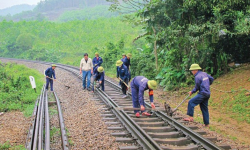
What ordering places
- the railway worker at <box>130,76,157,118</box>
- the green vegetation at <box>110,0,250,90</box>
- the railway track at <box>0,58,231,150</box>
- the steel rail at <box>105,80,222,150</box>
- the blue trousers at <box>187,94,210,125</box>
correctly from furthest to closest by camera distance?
1. the green vegetation at <box>110,0,250,90</box>
2. the blue trousers at <box>187,94,210,125</box>
3. the railway worker at <box>130,76,157,118</box>
4. the railway track at <box>0,58,231,150</box>
5. the steel rail at <box>105,80,222,150</box>

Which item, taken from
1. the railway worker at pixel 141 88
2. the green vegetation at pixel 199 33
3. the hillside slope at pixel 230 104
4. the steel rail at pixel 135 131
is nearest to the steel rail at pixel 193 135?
the railway worker at pixel 141 88

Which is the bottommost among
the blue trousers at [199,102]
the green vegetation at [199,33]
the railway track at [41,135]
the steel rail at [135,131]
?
the railway track at [41,135]

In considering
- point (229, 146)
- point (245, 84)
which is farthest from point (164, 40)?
point (229, 146)

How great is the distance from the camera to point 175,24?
13.8 m

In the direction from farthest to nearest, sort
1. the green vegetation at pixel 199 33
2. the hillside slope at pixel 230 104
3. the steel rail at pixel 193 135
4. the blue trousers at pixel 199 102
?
the green vegetation at pixel 199 33
the hillside slope at pixel 230 104
the blue trousers at pixel 199 102
the steel rail at pixel 193 135

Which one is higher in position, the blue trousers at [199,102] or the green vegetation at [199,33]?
the green vegetation at [199,33]

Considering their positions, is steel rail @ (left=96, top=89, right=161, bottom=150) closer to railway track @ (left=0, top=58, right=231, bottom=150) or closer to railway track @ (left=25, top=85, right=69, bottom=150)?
railway track @ (left=0, top=58, right=231, bottom=150)

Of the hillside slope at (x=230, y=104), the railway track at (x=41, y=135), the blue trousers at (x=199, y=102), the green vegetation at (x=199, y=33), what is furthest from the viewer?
the green vegetation at (x=199, y=33)

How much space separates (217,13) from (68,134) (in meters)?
8.05

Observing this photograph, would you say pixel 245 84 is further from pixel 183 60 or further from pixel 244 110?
pixel 183 60

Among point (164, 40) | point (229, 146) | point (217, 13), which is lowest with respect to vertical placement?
point (229, 146)

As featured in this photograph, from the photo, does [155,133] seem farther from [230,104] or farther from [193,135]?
[230,104]

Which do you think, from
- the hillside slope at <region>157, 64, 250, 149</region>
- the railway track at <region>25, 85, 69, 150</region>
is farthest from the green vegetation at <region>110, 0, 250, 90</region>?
the railway track at <region>25, 85, 69, 150</region>

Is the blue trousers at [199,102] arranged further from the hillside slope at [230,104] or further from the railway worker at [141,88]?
the railway worker at [141,88]
